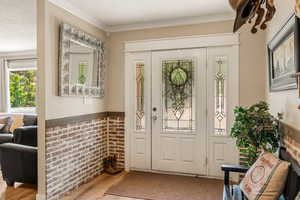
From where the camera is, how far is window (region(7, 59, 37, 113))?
643 cm

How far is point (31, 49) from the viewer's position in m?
5.93

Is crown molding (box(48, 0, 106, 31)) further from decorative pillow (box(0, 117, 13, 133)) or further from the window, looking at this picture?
the window

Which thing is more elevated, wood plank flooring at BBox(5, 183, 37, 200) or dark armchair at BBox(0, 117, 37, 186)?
dark armchair at BBox(0, 117, 37, 186)

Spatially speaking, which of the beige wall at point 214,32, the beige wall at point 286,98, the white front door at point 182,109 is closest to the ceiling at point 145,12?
the beige wall at point 214,32

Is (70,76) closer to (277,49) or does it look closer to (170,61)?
(170,61)

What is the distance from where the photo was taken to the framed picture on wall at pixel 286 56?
1.55 metres

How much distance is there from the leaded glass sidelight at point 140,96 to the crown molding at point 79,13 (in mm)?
914

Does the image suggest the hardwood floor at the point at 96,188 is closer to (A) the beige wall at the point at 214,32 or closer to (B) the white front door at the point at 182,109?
(B) the white front door at the point at 182,109

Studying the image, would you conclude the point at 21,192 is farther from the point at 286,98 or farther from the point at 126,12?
the point at 286,98

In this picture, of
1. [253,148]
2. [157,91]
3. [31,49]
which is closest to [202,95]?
[157,91]

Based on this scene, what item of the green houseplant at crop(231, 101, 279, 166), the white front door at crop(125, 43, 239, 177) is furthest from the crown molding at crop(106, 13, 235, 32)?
the green houseplant at crop(231, 101, 279, 166)

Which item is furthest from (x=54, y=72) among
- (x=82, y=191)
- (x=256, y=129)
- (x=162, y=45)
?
(x=256, y=129)

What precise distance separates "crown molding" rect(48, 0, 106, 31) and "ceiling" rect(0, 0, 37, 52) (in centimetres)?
40

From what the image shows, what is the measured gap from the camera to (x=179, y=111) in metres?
3.65
